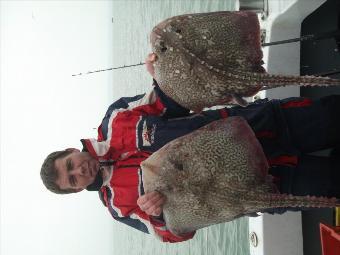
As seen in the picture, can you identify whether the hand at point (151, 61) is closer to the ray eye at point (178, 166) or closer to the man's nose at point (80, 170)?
the ray eye at point (178, 166)

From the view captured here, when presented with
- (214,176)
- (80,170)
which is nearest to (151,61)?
(214,176)

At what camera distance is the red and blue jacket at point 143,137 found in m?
3.09

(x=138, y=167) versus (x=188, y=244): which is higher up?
(x=138, y=167)

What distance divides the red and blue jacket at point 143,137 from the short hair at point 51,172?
0.87 ft

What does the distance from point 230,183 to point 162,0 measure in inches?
742

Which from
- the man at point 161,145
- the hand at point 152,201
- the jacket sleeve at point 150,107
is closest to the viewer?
the hand at point 152,201

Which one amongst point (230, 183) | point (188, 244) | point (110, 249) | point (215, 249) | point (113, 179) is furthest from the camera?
point (110, 249)

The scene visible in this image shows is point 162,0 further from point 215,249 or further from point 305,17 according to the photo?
point 305,17

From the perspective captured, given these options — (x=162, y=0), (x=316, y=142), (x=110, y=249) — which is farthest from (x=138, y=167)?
(x=110, y=249)

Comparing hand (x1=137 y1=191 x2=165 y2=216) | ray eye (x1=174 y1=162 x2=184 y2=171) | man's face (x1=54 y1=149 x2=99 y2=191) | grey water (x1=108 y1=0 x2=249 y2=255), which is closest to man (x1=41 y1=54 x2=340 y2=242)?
man's face (x1=54 y1=149 x2=99 y2=191)

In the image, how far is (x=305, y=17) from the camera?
445 cm

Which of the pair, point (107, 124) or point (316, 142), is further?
point (107, 124)

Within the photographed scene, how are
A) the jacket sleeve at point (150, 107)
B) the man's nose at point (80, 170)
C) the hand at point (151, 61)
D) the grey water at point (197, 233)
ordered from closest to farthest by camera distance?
1. the hand at point (151, 61)
2. the jacket sleeve at point (150, 107)
3. the man's nose at point (80, 170)
4. the grey water at point (197, 233)

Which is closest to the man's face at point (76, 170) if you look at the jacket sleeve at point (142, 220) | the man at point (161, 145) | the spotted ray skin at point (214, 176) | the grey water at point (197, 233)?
the man at point (161, 145)
